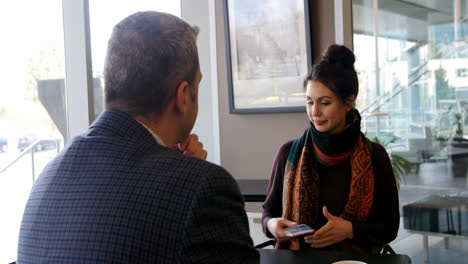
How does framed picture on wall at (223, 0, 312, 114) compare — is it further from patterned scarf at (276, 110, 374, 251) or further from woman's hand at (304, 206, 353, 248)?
woman's hand at (304, 206, 353, 248)

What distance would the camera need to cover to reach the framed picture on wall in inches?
130

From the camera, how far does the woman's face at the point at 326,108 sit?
2.06 metres

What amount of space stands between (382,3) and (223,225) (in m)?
3.01

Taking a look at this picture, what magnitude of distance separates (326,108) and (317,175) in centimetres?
34

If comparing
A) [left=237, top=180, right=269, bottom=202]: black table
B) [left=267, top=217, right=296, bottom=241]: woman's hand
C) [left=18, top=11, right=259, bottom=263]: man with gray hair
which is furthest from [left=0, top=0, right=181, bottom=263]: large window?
[left=18, top=11, right=259, bottom=263]: man with gray hair

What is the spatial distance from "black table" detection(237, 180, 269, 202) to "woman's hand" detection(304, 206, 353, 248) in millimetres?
1104

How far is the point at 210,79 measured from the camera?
12.8ft

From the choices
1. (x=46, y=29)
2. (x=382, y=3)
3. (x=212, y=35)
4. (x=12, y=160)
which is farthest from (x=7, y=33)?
(x=382, y=3)

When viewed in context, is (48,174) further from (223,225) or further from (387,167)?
(387,167)

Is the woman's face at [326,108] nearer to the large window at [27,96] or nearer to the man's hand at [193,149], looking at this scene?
the man's hand at [193,149]

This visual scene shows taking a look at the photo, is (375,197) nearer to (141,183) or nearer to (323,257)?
(323,257)

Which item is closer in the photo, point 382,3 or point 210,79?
point 382,3

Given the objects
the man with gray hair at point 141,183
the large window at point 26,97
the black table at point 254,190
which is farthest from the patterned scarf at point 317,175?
the large window at point 26,97

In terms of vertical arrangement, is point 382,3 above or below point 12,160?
above
